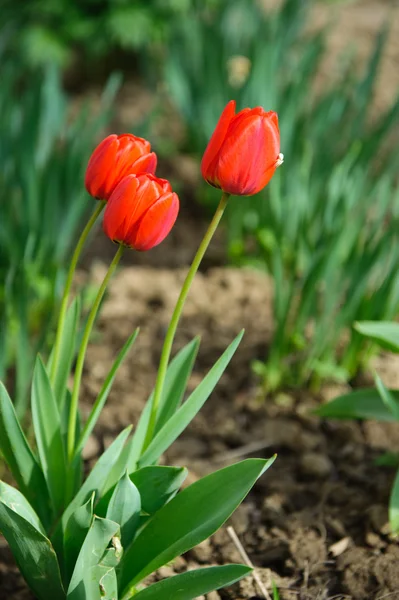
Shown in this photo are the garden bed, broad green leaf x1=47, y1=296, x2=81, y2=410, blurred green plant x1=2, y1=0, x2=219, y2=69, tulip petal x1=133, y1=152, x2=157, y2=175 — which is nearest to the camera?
tulip petal x1=133, y1=152, x2=157, y2=175

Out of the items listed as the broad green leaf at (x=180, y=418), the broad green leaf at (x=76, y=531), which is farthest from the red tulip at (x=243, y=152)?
the broad green leaf at (x=76, y=531)

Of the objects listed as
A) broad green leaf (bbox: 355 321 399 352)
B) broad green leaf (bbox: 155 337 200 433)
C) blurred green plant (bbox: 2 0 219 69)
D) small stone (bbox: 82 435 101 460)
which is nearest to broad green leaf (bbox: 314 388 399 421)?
broad green leaf (bbox: 355 321 399 352)

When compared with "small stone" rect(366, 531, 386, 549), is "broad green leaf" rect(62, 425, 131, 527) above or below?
above

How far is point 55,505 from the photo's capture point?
149cm

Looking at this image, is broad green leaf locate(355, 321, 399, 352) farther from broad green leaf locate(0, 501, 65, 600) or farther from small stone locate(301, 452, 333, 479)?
broad green leaf locate(0, 501, 65, 600)

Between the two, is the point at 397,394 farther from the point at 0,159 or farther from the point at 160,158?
the point at 160,158

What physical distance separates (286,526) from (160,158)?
193 cm

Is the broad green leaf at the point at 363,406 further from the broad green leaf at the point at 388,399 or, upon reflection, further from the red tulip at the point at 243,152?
the red tulip at the point at 243,152

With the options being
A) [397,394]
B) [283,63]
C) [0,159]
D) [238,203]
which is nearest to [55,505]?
[397,394]

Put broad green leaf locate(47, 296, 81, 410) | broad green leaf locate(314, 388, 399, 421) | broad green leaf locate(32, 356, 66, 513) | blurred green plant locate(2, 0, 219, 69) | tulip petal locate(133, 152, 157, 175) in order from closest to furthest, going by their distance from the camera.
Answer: tulip petal locate(133, 152, 157, 175)
broad green leaf locate(32, 356, 66, 513)
broad green leaf locate(47, 296, 81, 410)
broad green leaf locate(314, 388, 399, 421)
blurred green plant locate(2, 0, 219, 69)

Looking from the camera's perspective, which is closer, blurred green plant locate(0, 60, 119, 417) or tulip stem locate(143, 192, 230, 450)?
tulip stem locate(143, 192, 230, 450)

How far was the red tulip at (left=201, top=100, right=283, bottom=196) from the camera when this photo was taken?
121 centimetres

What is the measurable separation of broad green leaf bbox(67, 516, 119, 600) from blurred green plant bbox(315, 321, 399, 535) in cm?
69

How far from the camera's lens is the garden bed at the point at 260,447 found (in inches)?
65.1
